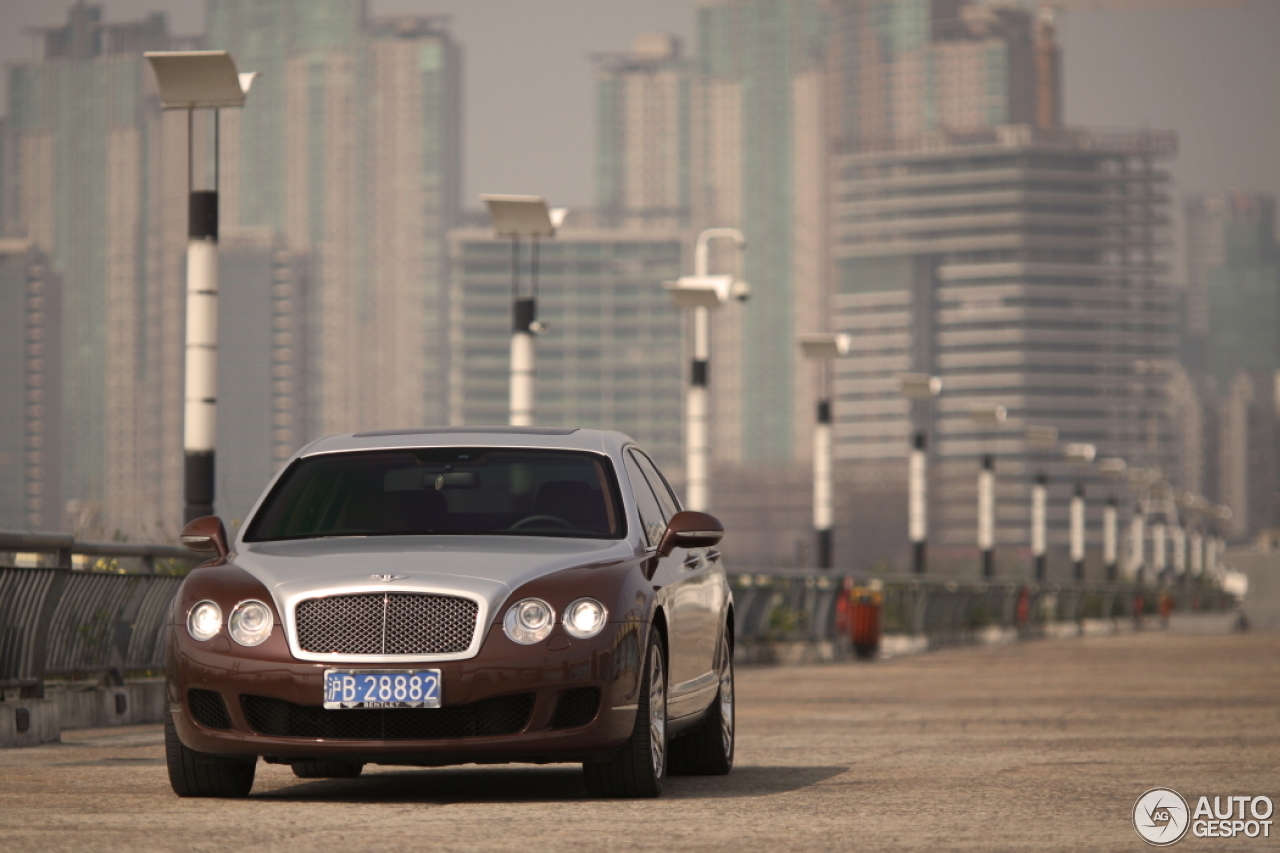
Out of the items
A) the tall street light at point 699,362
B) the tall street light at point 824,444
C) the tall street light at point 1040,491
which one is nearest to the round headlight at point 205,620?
the tall street light at point 699,362

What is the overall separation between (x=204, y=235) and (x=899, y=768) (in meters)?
9.43

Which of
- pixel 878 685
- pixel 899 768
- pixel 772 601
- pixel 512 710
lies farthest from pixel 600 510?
pixel 772 601

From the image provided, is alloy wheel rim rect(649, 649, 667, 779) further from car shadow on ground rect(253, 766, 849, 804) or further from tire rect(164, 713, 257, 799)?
tire rect(164, 713, 257, 799)

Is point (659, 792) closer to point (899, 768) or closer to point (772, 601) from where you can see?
point (899, 768)

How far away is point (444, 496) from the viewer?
9.45 meters

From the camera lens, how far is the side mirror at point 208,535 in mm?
9195

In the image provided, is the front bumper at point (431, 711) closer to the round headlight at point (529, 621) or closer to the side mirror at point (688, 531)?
the round headlight at point (529, 621)

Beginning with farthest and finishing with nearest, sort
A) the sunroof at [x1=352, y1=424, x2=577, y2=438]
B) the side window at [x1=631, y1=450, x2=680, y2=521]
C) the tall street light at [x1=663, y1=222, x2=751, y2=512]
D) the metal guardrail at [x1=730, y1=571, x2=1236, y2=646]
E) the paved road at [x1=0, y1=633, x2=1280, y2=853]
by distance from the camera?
the tall street light at [x1=663, y1=222, x2=751, y2=512] → the metal guardrail at [x1=730, y1=571, x2=1236, y2=646] → the side window at [x1=631, y1=450, x2=680, y2=521] → the sunroof at [x1=352, y1=424, x2=577, y2=438] → the paved road at [x1=0, y1=633, x2=1280, y2=853]

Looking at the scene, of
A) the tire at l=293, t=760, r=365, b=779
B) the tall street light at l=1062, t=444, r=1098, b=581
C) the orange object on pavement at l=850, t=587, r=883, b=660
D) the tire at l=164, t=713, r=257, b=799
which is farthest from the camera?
the tall street light at l=1062, t=444, r=1098, b=581

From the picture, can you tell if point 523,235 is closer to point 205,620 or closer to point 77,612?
point 77,612

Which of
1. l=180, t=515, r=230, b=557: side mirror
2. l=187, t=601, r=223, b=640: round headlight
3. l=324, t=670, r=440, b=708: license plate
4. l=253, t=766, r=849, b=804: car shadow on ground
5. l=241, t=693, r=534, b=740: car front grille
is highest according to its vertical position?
l=180, t=515, r=230, b=557: side mirror

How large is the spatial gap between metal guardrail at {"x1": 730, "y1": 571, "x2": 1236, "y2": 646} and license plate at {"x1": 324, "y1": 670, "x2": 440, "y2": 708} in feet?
60.3

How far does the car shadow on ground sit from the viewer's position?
30.0ft

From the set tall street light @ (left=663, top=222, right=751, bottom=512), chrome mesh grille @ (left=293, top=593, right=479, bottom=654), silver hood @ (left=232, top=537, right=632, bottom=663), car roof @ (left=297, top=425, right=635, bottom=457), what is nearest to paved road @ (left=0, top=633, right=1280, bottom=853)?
chrome mesh grille @ (left=293, top=593, right=479, bottom=654)
